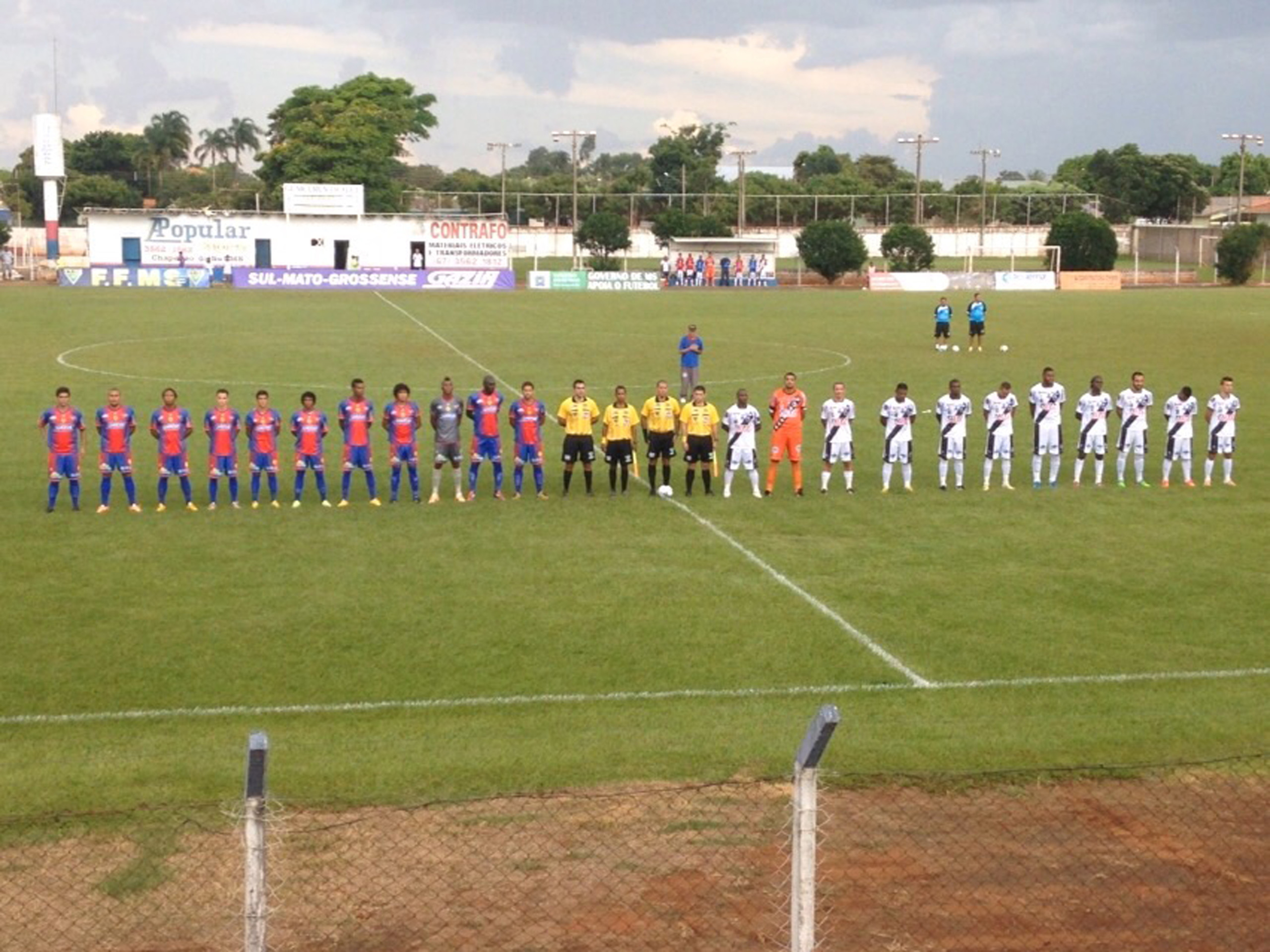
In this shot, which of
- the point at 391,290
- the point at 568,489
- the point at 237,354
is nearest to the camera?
the point at 568,489

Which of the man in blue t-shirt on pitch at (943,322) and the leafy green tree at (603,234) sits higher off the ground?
the leafy green tree at (603,234)

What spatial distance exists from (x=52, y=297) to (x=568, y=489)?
161 ft

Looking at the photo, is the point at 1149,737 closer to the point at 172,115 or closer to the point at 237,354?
the point at 237,354

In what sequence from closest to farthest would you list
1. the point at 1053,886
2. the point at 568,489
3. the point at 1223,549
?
the point at 1053,886
the point at 1223,549
the point at 568,489

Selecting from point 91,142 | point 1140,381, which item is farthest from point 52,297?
point 91,142

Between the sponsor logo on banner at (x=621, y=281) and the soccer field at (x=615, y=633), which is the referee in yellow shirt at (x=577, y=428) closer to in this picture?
the soccer field at (x=615, y=633)

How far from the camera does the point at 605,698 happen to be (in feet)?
43.8

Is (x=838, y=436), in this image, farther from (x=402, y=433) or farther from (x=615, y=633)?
(x=615, y=633)

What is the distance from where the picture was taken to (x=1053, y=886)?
8.91 meters

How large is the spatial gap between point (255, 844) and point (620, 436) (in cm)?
1658

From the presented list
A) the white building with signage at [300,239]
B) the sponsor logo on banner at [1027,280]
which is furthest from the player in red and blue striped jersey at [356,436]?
the sponsor logo on banner at [1027,280]

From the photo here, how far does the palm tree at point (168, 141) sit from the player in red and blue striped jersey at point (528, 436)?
140 meters

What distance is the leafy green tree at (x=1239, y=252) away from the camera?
84250mm

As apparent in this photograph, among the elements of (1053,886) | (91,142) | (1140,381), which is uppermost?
(91,142)
